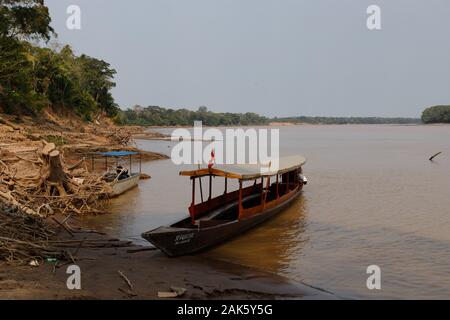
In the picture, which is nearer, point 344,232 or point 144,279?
point 144,279

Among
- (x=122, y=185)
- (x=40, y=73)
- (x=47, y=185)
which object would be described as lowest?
(x=122, y=185)

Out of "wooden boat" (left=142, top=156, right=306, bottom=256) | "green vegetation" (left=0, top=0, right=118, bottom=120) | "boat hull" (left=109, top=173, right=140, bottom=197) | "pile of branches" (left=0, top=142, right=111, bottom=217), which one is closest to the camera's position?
"wooden boat" (left=142, top=156, right=306, bottom=256)

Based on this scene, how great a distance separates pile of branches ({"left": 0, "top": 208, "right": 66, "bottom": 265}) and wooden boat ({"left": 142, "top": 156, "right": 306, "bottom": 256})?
225 centimetres

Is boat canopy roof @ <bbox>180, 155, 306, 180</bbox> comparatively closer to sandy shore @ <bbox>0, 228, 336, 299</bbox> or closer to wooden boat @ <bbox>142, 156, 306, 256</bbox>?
wooden boat @ <bbox>142, 156, 306, 256</bbox>

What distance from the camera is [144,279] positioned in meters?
9.28

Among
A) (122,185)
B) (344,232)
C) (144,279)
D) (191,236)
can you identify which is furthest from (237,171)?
(122,185)

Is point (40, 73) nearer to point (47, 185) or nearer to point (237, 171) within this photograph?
point (47, 185)

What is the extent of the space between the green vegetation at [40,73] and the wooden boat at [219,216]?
792 inches

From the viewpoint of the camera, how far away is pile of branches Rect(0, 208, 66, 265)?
9391mm

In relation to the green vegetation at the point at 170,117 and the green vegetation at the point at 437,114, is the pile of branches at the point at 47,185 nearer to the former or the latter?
the green vegetation at the point at 170,117

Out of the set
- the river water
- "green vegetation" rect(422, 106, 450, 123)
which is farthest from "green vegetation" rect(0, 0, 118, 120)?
"green vegetation" rect(422, 106, 450, 123)

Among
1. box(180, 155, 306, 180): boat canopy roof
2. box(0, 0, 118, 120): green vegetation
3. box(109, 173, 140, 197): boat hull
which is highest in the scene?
box(0, 0, 118, 120): green vegetation

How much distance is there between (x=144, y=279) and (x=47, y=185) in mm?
8446

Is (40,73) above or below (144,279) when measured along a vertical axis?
above
